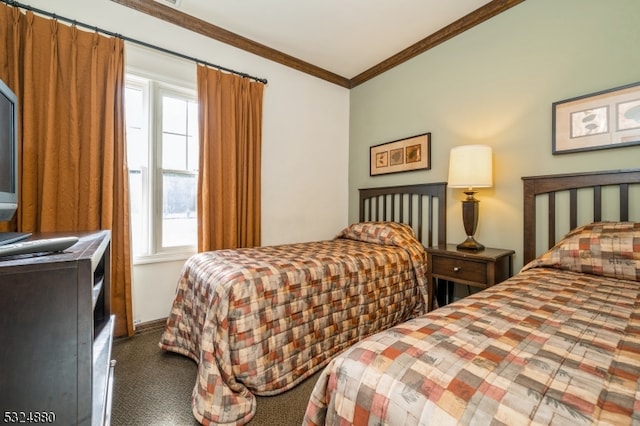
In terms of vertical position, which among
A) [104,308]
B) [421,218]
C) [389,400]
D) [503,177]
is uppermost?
[503,177]

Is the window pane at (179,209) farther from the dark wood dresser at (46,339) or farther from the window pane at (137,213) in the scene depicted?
the dark wood dresser at (46,339)

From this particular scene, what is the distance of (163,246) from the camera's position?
2.45 meters

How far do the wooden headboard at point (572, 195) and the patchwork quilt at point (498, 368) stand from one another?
3.13ft

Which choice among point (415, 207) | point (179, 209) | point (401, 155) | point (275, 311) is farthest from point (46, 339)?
point (401, 155)

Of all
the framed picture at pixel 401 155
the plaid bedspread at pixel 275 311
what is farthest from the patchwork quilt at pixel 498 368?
the framed picture at pixel 401 155

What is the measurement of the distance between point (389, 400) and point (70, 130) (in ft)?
8.24

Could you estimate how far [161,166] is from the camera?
243 cm

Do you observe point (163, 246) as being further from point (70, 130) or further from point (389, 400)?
point (389, 400)

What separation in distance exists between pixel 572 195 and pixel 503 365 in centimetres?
185

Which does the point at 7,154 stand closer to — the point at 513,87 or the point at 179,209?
the point at 179,209

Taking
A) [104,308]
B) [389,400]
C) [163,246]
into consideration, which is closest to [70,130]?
[163,246]

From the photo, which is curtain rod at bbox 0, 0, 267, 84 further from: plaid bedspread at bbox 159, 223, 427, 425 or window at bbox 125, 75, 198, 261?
plaid bedspread at bbox 159, 223, 427, 425

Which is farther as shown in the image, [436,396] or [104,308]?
[104,308]

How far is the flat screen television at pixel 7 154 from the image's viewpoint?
115 cm
